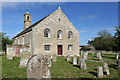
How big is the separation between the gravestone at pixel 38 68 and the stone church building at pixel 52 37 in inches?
699

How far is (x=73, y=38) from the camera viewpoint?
26.8m

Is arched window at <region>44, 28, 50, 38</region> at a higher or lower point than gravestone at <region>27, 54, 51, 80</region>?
higher

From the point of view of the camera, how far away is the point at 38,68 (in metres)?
4.28

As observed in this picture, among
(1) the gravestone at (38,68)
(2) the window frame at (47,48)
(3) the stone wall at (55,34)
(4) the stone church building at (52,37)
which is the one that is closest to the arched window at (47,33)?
Answer: (4) the stone church building at (52,37)

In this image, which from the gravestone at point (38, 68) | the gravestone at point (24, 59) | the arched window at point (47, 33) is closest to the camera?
the gravestone at point (38, 68)

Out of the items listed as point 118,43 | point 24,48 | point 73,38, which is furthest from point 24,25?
point 118,43

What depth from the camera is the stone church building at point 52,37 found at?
72.5 ft

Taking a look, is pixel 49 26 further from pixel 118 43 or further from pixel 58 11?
pixel 118 43

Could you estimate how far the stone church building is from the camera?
870 inches

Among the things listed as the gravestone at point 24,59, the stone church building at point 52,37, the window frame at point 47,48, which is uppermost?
the stone church building at point 52,37

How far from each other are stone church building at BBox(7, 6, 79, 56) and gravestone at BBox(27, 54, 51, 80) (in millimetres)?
17742

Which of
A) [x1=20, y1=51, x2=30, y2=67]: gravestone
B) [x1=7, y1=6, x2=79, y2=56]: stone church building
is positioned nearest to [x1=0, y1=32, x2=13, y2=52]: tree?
[x1=7, y1=6, x2=79, y2=56]: stone church building

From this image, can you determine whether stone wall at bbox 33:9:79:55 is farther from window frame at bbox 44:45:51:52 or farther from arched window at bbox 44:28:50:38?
arched window at bbox 44:28:50:38

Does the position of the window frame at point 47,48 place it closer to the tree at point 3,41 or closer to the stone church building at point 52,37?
the stone church building at point 52,37
